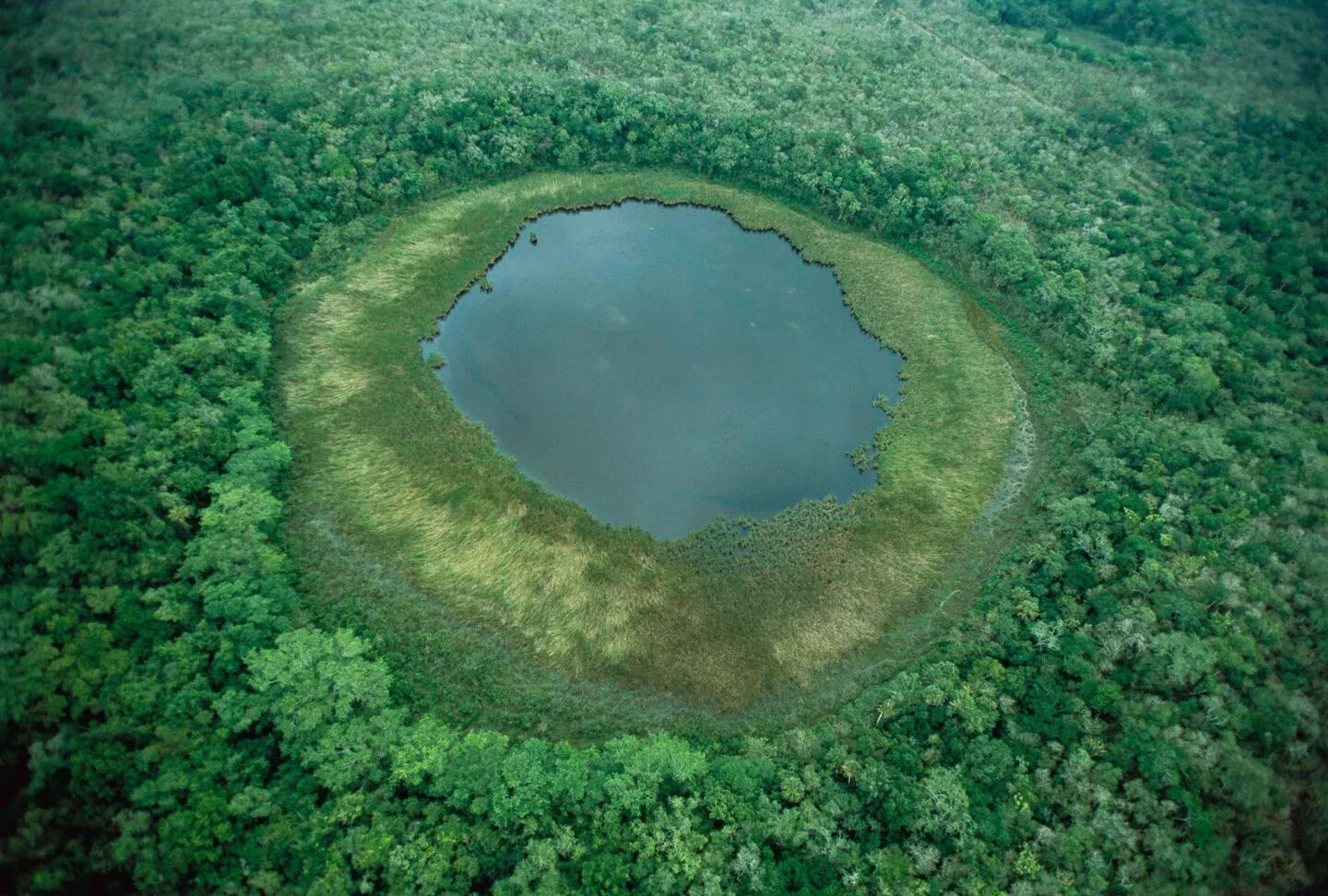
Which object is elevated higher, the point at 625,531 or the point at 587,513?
the point at 587,513

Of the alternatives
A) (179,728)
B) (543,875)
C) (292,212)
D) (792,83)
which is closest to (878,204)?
(792,83)

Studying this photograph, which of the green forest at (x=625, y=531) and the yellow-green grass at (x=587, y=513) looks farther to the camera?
the yellow-green grass at (x=587, y=513)

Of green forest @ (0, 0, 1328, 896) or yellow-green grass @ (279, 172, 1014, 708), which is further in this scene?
yellow-green grass @ (279, 172, 1014, 708)

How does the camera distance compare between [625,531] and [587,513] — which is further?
[587,513]

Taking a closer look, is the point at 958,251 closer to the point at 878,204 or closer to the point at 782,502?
the point at 878,204
